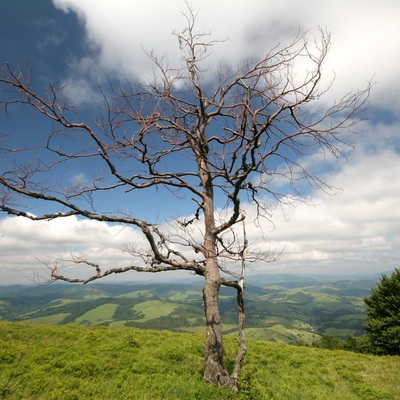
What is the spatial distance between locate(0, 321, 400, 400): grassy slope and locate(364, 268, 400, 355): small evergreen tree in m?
10.2

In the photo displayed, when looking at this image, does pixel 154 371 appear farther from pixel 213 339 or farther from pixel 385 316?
pixel 385 316

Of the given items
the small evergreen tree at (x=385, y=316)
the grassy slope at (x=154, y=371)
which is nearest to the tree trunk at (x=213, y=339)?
the grassy slope at (x=154, y=371)

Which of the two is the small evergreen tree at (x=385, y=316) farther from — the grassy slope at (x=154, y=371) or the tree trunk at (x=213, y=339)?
the tree trunk at (x=213, y=339)

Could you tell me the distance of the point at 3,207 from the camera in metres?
7.86

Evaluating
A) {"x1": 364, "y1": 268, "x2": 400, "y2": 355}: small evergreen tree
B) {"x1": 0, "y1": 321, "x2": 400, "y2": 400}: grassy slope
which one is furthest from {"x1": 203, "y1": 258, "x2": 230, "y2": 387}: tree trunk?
{"x1": 364, "y1": 268, "x2": 400, "y2": 355}: small evergreen tree

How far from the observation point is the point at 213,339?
8.91 metres

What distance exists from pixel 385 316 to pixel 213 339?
79.0 ft

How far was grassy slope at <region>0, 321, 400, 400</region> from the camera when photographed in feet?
26.3

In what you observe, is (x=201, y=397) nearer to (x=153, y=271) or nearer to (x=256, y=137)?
(x=153, y=271)

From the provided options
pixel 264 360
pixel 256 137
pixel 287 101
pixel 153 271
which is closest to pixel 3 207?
pixel 153 271

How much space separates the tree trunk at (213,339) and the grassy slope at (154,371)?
445mm

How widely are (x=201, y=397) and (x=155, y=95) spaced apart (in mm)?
9456

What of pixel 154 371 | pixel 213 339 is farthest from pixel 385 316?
pixel 154 371

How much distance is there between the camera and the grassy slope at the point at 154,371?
8023mm
